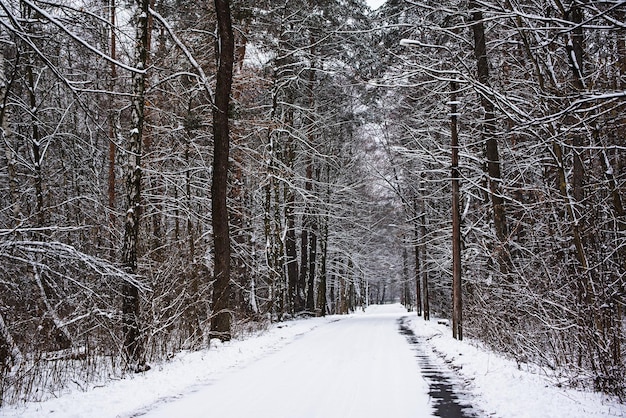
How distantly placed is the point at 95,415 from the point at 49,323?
3468mm

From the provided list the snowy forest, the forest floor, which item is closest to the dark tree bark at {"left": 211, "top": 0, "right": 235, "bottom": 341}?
the snowy forest

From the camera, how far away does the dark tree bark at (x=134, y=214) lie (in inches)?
348

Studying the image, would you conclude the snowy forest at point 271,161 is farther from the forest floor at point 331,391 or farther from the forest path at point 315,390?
the forest path at point 315,390

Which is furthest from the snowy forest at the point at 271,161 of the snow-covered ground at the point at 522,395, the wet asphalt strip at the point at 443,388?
the wet asphalt strip at the point at 443,388

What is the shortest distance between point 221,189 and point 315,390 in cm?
740

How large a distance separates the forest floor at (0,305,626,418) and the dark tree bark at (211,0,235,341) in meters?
1.83

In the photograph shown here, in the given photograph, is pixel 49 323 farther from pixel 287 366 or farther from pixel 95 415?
pixel 287 366

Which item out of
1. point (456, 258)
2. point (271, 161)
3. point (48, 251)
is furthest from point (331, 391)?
point (271, 161)

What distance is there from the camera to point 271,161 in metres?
20.9

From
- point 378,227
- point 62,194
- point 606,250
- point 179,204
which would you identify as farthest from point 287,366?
point 378,227

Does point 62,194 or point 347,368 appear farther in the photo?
point 62,194

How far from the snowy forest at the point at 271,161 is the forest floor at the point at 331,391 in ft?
2.17

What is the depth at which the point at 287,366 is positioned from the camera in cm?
934

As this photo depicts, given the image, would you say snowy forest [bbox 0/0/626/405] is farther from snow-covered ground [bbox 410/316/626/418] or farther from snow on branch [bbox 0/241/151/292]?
snow-covered ground [bbox 410/316/626/418]
